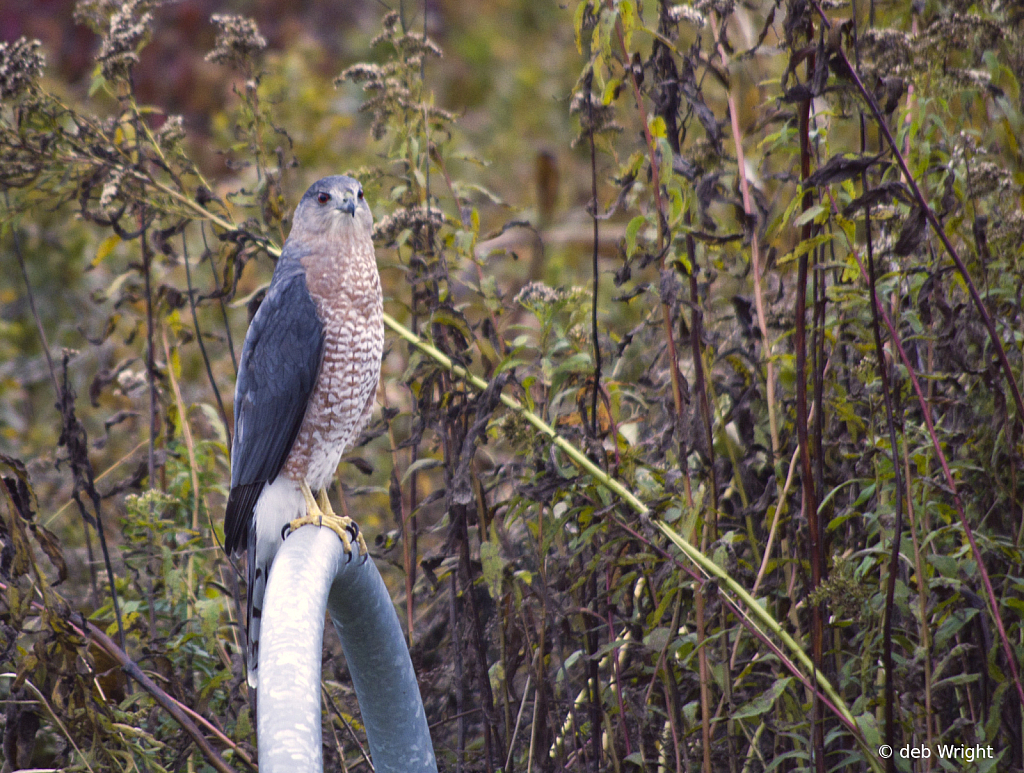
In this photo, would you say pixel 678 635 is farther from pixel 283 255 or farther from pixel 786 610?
pixel 283 255

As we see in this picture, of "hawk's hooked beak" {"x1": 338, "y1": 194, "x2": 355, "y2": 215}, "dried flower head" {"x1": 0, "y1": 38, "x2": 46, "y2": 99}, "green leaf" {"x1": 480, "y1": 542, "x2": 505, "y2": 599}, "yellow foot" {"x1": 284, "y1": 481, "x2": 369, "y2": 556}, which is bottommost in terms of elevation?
"green leaf" {"x1": 480, "y1": 542, "x2": 505, "y2": 599}

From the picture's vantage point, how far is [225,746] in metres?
2.22

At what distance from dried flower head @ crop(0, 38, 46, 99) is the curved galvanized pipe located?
1292mm

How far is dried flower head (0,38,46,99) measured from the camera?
221 centimetres

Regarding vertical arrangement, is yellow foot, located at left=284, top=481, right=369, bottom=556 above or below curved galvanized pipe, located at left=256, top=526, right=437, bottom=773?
above

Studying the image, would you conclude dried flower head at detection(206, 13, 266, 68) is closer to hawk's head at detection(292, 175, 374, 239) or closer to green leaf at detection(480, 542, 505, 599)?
hawk's head at detection(292, 175, 374, 239)

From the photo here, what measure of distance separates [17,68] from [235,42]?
55 cm

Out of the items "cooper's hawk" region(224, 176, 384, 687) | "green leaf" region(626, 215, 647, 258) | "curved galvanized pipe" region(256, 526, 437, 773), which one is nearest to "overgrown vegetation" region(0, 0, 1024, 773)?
"green leaf" region(626, 215, 647, 258)

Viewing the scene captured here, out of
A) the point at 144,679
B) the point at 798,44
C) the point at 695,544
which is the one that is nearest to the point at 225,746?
the point at 144,679

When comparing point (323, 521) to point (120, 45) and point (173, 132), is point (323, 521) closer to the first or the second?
point (173, 132)

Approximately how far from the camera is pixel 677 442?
208cm

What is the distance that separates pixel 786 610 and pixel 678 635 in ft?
1.01

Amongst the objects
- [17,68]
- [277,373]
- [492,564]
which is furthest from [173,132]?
[492,564]

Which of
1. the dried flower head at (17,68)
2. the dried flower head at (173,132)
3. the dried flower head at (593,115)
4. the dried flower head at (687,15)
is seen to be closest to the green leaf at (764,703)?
the dried flower head at (593,115)
